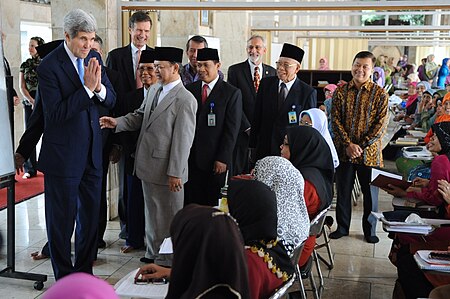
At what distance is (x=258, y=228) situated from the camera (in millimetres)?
2424

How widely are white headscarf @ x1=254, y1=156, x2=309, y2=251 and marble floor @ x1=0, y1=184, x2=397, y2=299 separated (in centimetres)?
139

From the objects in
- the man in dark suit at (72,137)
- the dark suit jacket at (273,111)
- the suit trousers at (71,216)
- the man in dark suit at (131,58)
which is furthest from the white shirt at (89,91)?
the dark suit jacket at (273,111)

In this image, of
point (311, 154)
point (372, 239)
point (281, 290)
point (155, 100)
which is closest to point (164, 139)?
point (155, 100)

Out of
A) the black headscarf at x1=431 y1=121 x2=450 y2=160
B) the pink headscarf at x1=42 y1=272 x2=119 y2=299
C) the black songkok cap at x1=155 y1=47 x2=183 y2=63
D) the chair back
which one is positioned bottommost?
the chair back

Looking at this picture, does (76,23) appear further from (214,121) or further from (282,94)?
Result: (282,94)

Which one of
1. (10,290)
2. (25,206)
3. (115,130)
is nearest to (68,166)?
(115,130)

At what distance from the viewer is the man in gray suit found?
4.04 m

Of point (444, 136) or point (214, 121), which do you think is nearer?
point (444, 136)

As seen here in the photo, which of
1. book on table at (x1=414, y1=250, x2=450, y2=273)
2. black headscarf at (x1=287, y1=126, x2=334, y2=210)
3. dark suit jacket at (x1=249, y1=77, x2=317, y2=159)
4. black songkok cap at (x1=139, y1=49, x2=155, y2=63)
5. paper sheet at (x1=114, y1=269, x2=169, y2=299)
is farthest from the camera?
dark suit jacket at (x1=249, y1=77, x2=317, y2=159)

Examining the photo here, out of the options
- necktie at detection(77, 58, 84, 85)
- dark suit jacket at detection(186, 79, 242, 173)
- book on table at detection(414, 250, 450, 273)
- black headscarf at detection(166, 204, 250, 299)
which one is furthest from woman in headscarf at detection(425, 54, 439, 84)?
black headscarf at detection(166, 204, 250, 299)

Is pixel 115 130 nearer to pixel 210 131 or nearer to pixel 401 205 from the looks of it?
pixel 210 131

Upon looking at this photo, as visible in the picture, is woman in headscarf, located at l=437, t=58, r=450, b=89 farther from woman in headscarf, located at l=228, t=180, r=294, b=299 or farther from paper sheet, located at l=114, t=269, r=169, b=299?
paper sheet, located at l=114, t=269, r=169, b=299

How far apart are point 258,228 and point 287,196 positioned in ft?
1.18

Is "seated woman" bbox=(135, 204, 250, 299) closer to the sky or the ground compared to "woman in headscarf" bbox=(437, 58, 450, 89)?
closer to the ground
